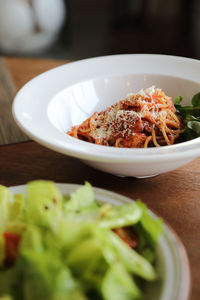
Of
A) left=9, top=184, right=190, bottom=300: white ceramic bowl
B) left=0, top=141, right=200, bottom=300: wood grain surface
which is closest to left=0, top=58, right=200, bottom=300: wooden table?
left=0, top=141, right=200, bottom=300: wood grain surface

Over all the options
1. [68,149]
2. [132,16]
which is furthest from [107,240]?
[132,16]

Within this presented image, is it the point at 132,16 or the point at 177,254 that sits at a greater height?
the point at 177,254

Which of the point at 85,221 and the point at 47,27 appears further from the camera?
the point at 47,27

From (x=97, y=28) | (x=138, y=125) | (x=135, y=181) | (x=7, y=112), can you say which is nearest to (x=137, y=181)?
(x=135, y=181)

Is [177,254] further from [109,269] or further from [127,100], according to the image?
[127,100]

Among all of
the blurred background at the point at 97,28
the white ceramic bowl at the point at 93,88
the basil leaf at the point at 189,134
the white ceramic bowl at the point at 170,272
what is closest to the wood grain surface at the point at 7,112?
the white ceramic bowl at the point at 93,88

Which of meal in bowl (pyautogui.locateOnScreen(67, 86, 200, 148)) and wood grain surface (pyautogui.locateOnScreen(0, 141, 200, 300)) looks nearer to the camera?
wood grain surface (pyautogui.locateOnScreen(0, 141, 200, 300))

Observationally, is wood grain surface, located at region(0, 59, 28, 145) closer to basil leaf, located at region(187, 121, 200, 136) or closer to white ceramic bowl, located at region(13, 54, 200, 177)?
white ceramic bowl, located at region(13, 54, 200, 177)
